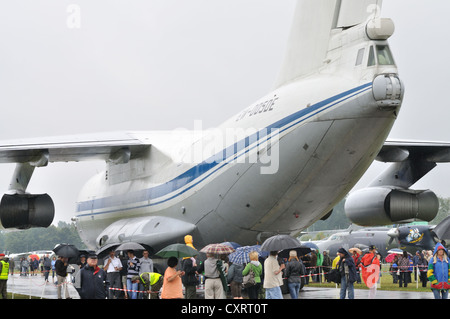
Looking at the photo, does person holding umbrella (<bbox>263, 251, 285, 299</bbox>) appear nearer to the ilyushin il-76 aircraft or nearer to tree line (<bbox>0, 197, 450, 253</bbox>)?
the ilyushin il-76 aircraft

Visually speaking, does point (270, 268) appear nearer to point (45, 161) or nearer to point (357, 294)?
point (357, 294)

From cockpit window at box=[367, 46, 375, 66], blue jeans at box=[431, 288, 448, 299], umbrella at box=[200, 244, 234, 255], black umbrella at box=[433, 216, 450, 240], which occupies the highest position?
cockpit window at box=[367, 46, 375, 66]

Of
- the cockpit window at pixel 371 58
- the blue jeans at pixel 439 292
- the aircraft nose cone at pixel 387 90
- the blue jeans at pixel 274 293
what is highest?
the cockpit window at pixel 371 58

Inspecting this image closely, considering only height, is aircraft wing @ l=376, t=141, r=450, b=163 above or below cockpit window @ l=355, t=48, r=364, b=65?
below

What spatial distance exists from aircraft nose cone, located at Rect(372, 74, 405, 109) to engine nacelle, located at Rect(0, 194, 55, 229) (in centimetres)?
1045

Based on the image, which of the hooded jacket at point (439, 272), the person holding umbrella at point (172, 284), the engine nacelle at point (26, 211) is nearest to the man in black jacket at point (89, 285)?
the person holding umbrella at point (172, 284)

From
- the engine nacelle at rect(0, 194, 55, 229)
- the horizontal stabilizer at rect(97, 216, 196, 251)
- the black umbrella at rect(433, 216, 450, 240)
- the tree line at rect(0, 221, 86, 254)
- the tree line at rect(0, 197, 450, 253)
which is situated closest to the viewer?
the horizontal stabilizer at rect(97, 216, 196, 251)

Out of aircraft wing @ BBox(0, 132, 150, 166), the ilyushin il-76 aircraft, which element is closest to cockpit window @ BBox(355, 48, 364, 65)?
the ilyushin il-76 aircraft

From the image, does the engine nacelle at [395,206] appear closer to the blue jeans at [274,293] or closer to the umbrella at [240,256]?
the umbrella at [240,256]

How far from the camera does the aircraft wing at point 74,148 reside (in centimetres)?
1758

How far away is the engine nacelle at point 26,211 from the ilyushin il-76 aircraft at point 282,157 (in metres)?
0.03

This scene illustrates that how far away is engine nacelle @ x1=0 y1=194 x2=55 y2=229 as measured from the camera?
18938mm
